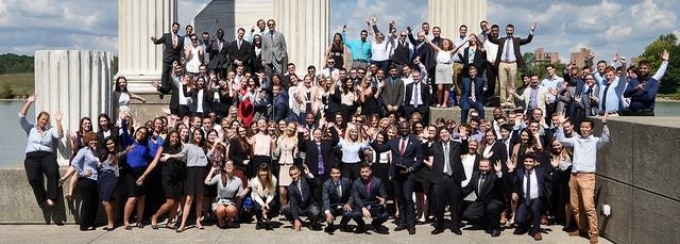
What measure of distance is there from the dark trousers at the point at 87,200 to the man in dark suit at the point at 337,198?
381cm

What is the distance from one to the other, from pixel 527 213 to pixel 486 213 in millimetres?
655

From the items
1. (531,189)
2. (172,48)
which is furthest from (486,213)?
(172,48)

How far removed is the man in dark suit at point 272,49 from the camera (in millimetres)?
16797

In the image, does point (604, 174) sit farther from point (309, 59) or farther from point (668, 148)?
point (309, 59)

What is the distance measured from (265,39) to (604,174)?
29.9 ft

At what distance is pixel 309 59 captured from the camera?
60.8 feet

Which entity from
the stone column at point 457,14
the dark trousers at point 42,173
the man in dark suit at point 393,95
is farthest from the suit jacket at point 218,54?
the stone column at point 457,14

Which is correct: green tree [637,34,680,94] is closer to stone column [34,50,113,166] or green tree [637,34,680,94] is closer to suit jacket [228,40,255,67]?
suit jacket [228,40,255,67]

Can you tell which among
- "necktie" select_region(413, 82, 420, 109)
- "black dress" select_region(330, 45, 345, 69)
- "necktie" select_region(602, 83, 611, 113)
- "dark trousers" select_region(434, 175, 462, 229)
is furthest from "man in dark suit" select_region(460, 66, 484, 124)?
"dark trousers" select_region(434, 175, 462, 229)

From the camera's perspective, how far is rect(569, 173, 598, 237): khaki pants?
1045cm

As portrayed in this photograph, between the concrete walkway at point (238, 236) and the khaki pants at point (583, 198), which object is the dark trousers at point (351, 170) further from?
the khaki pants at point (583, 198)

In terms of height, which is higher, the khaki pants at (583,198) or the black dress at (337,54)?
the black dress at (337,54)

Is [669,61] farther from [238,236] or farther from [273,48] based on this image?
[238,236]

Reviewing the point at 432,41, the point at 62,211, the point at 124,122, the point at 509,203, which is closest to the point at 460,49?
the point at 432,41
